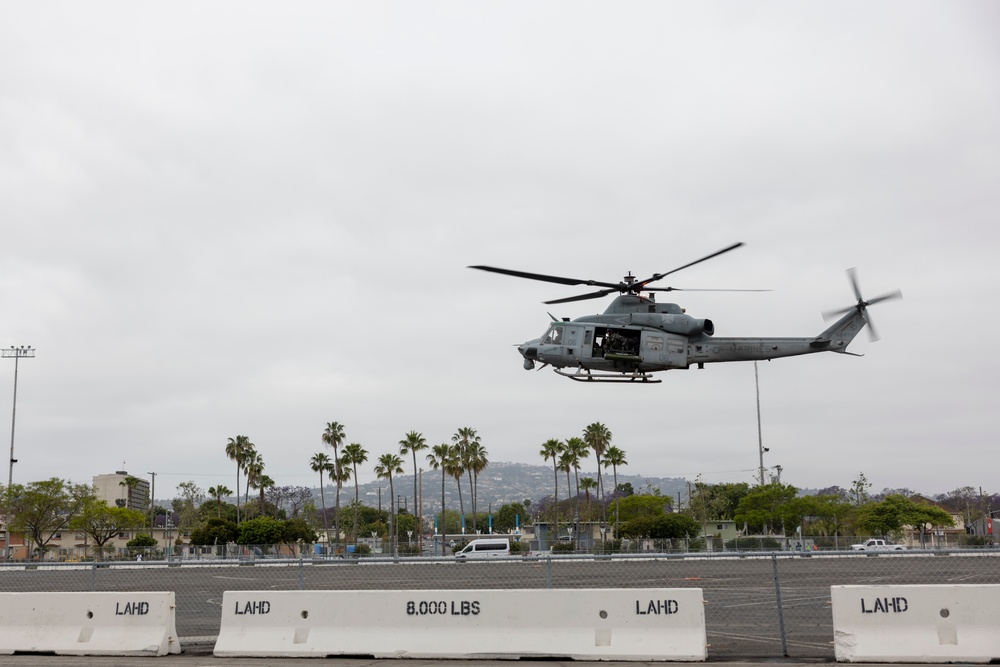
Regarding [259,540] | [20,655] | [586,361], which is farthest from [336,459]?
[20,655]

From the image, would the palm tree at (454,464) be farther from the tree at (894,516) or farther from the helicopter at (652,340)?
the helicopter at (652,340)

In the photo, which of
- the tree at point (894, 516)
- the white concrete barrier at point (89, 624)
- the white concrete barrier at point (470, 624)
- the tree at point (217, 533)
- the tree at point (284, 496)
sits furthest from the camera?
the tree at point (284, 496)

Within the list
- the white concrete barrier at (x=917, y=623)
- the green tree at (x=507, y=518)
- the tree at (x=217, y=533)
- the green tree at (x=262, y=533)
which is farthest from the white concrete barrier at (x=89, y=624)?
the green tree at (x=507, y=518)

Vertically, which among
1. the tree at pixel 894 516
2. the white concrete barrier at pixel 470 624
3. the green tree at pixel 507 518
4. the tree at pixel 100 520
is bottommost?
the green tree at pixel 507 518

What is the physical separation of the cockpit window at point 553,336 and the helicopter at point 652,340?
0.15ft

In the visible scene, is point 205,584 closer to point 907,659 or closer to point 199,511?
point 907,659

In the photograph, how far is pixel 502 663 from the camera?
12.1 meters

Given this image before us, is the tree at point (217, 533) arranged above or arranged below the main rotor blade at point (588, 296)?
below

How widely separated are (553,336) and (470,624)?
15176mm

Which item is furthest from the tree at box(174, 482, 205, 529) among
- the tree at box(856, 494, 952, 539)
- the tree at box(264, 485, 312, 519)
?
the tree at box(856, 494, 952, 539)

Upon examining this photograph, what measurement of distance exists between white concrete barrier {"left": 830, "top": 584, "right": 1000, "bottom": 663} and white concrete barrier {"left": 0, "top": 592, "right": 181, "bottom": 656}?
9558mm

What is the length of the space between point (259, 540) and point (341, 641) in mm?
69735

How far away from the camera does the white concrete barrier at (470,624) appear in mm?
12055

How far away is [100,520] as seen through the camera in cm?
9038
